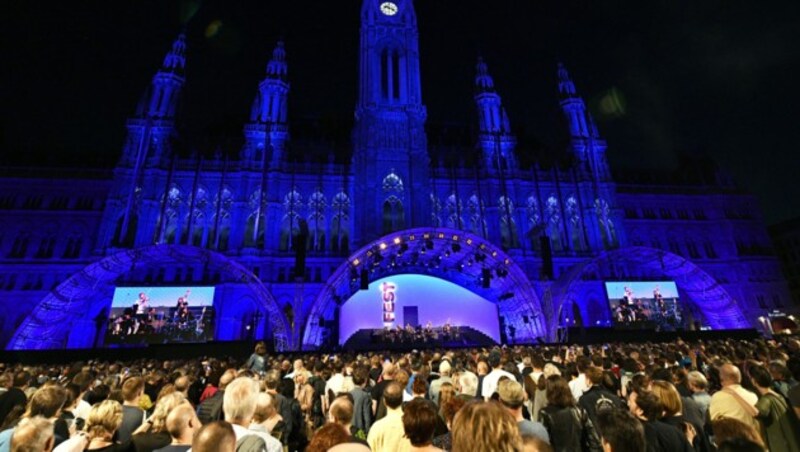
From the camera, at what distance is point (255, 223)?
36.7m

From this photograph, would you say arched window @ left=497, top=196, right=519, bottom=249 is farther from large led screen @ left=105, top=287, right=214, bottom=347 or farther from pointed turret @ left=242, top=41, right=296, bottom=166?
large led screen @ left=105, top=287, right=214, bottom=347

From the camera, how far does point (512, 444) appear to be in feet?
8.10

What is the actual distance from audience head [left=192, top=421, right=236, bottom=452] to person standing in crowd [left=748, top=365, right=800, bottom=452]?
5.89m

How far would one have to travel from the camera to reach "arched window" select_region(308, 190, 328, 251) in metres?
37.4

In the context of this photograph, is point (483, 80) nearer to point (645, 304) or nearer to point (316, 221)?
point (316, 221)

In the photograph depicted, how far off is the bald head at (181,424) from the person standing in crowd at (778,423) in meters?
6.42

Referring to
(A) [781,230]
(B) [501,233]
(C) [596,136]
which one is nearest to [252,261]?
(B) [501,233]

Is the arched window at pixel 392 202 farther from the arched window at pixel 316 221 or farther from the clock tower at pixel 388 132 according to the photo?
the arched window at pixel 316 221

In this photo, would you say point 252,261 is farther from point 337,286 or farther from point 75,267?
point 75,267

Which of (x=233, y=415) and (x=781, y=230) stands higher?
(x=781, y=230)

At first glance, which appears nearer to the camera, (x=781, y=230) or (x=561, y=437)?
(x=561, y=437)

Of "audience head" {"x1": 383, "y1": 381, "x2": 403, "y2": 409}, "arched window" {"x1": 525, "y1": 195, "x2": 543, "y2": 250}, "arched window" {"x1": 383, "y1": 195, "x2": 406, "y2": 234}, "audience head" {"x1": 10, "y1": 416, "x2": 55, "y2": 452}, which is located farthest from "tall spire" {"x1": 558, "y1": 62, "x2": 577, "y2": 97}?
"audience head" {"x1": 10, "y1": 416, "x2": 55, "y2": 452}

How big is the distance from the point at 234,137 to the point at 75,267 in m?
20.2

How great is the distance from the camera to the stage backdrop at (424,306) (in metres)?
33.4
